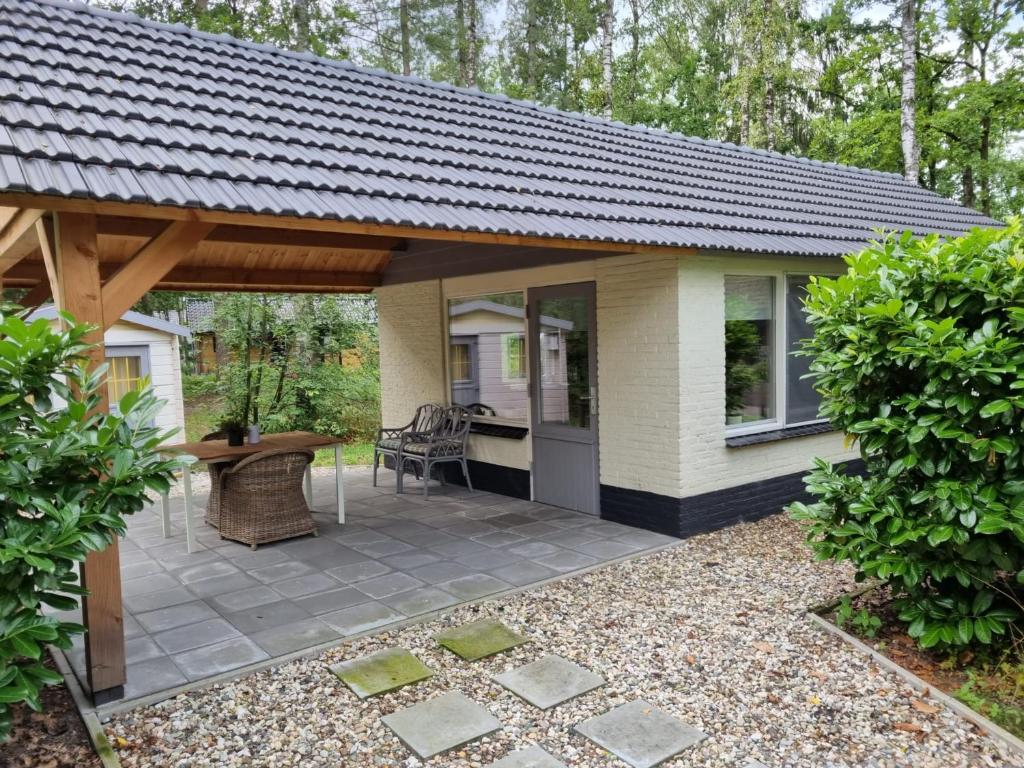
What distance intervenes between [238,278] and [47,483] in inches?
221

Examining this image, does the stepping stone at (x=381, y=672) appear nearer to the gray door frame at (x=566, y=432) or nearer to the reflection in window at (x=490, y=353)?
the gray door frame at (x=566, y=432)

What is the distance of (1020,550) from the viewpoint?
11.2 ft

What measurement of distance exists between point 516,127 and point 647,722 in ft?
18.2

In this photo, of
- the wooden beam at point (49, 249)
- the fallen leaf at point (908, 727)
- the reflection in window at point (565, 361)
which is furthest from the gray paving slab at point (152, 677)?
the reflection in window at point (565, 361)

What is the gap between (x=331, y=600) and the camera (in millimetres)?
4582

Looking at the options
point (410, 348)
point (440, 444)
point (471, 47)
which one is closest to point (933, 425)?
point (440, 444)

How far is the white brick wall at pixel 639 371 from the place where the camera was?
585 centimetres

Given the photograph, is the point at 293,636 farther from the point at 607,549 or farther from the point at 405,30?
the point at 405,30

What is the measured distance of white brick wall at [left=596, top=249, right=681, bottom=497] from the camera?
5.85m

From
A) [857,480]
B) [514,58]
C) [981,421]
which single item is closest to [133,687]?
[857,480]

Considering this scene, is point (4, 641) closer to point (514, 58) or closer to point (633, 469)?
point (633, 469)

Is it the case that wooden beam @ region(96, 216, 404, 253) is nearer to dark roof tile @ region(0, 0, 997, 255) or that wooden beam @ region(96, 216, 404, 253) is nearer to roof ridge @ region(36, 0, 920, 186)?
dark roof tile @ region(0, 0, 997, 255)

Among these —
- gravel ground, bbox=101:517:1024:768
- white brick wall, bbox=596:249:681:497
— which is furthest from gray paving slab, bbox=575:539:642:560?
gravel ground, bbox=101:517:1024:768

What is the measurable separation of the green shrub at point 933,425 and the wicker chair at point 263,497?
3902 mm
